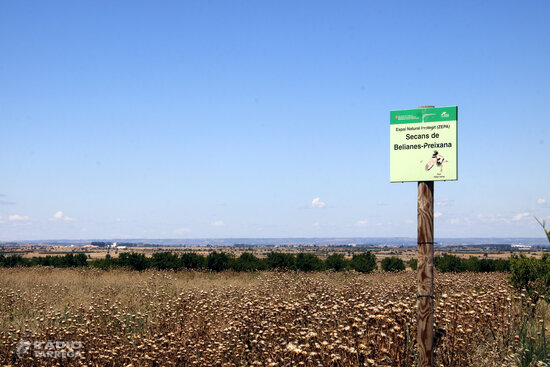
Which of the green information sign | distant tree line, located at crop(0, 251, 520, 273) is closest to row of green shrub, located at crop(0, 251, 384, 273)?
distant tree line, located at crop(0, 251, 520, 273)

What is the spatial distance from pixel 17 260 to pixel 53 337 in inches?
958

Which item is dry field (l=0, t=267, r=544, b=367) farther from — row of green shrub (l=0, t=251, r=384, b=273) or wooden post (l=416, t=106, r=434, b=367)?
row of green shrub (l=0, t=251, r=384, b=273)

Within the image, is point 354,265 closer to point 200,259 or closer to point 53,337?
point 200,259

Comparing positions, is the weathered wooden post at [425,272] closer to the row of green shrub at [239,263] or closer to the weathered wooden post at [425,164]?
the weathered wooden post at [425,164]

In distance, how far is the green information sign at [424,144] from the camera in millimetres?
5789

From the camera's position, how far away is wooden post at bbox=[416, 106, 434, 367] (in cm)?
577

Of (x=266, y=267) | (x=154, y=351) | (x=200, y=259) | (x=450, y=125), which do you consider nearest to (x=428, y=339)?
(x=450, y=125)

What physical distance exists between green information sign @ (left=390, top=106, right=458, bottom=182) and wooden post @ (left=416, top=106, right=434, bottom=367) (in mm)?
246

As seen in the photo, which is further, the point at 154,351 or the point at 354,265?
the point at 354,265

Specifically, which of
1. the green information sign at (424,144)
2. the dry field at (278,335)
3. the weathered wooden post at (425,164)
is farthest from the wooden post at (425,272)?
the dry field at (278,335)

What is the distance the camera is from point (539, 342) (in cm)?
740

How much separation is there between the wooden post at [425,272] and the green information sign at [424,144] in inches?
9.7

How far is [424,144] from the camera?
5.95 m

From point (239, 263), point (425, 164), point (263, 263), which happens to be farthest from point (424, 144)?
point (263, 263)
